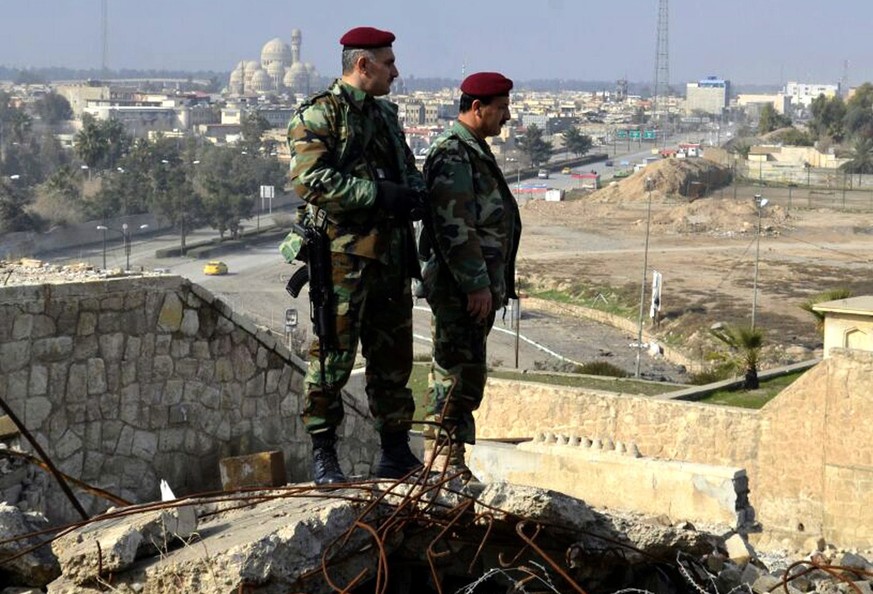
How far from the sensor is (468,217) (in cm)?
545

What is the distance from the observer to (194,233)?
79250 mm

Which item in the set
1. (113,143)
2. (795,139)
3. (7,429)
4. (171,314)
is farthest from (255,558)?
(795,139)

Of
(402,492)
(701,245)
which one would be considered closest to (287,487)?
(402,492)

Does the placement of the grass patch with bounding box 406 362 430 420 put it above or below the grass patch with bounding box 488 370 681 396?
below

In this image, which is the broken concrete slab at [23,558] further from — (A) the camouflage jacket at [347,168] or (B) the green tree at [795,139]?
(B) the green tree at [795,139]

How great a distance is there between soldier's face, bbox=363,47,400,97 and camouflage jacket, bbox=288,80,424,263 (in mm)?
40

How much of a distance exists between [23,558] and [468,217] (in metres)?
1.98

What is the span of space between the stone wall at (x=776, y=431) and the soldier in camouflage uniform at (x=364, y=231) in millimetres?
9805

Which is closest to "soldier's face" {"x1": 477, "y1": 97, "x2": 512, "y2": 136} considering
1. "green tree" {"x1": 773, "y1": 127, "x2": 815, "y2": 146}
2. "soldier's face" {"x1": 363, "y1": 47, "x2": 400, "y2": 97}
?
"soldier's face" {"x1": 363, "y1": 47, "x2": 400, "y2": 97}

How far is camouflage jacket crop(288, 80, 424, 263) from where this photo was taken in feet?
16.5

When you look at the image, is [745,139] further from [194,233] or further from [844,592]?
[844,592]

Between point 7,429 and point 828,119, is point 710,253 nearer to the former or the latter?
point 7,429

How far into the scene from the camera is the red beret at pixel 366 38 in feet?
17.3

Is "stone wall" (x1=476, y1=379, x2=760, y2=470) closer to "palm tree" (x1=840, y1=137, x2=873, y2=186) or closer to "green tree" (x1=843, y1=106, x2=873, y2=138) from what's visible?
"palm tree" (x1=840, y1=137, x2=873, y2=186)
